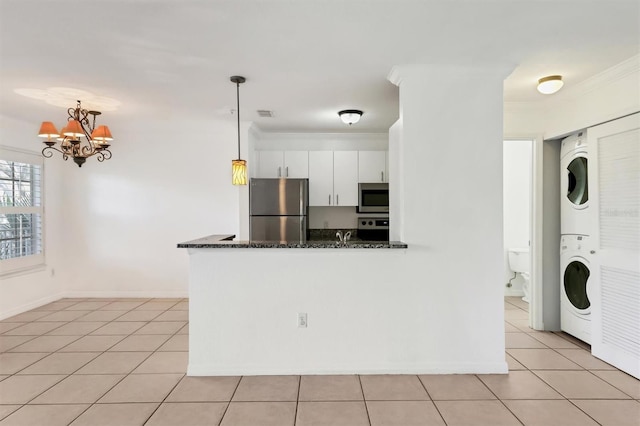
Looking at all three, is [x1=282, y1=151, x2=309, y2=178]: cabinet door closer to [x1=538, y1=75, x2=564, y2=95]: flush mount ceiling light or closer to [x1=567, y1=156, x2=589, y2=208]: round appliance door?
[x1=538, y1=75, x2=564, y2=95]: flush mount ceiling light

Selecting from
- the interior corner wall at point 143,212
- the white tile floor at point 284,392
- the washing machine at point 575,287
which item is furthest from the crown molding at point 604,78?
the interior corner wall at point 143,212

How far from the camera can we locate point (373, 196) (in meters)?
5.22

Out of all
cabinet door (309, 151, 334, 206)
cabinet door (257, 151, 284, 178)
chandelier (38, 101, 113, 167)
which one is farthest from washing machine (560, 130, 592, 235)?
chandelier (38, 101, 113, 167)

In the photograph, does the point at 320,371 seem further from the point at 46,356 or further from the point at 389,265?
the point at 46,356

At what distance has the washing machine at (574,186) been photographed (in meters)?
3.48

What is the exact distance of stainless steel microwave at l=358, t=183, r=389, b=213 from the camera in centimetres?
520

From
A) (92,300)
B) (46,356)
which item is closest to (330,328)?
(46,356)

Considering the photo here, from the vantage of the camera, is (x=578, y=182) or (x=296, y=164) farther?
(x=296, y=164)

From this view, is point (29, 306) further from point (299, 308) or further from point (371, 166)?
point (371, 166)

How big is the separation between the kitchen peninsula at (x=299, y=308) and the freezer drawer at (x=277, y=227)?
6.31ft

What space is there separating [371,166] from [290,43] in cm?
300

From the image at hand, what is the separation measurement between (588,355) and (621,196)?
1393 mm

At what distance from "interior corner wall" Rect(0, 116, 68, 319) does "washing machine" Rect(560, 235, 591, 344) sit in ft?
20.2

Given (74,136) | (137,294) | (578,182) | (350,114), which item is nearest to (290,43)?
(350,114)
